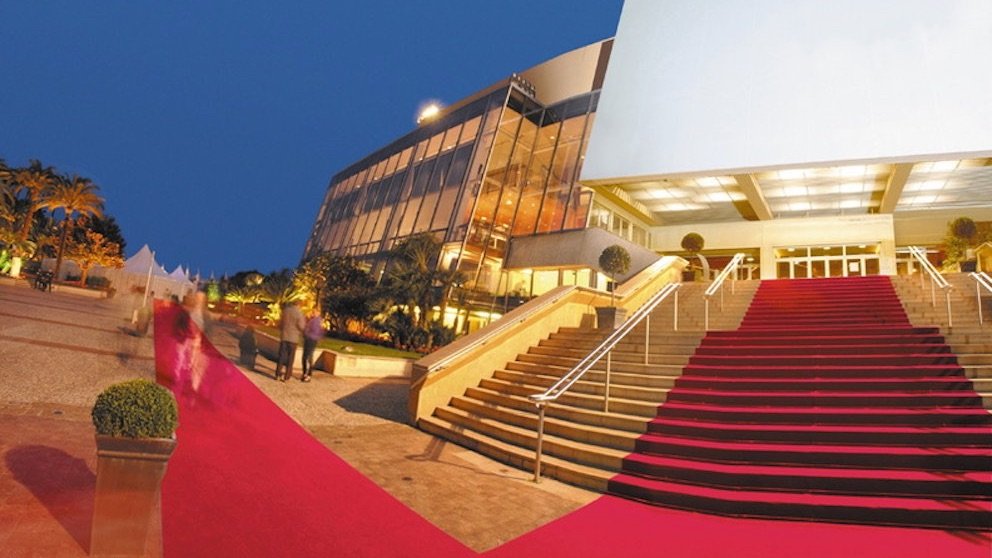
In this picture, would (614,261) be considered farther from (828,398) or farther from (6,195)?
(6,195)

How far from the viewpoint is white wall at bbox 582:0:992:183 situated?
17438 millimetres

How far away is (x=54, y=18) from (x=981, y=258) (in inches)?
8885

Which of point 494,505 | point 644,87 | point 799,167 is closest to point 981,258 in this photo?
point 799,167

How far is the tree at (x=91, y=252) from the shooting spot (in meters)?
42.5

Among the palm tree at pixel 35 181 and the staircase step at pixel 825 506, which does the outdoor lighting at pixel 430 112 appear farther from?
the staircase step at pixel 825 506

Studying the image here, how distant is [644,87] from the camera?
22281 millimetres

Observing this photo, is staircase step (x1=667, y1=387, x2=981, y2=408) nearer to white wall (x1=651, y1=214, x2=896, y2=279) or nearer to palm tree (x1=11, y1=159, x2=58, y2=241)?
white wall (x1=651, y1=214, x2=896, y2=279)

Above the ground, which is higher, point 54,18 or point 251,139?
point 54,18

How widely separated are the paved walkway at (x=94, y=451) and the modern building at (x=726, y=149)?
33.1 feet

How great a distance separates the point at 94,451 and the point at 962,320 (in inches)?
521

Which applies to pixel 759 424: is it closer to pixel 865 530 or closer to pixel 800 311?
pixel 865 530

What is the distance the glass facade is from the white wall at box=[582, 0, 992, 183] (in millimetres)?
3454

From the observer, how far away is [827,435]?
6.05 meters

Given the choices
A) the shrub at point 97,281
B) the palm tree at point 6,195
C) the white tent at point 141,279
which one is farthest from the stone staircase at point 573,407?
the shrub at point 97,281
